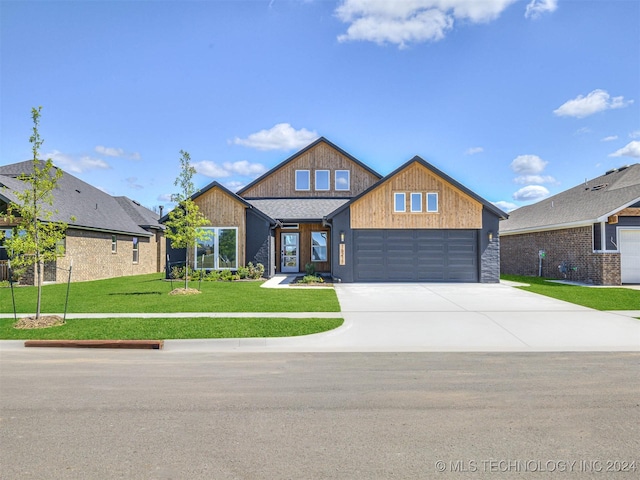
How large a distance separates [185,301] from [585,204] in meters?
21.1

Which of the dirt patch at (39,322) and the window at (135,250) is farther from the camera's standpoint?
the window at (135,250)

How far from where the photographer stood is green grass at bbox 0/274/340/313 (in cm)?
1157

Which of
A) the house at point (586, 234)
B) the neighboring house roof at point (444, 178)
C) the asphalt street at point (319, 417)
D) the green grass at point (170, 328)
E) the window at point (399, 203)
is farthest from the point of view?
the window at point (399, 203)

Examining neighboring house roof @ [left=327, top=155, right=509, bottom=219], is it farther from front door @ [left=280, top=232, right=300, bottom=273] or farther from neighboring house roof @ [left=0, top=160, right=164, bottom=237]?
neighboring house roof @ [left=0, top=160, right=164, bottom=237]

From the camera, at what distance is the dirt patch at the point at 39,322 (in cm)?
925

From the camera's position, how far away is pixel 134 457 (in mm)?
3670

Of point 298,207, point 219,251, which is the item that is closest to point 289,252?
point 298,207

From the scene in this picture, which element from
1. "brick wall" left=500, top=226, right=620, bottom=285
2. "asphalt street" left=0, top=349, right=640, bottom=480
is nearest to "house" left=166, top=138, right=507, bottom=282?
"brick wall" left=500, top=226, right=620, bottom=285

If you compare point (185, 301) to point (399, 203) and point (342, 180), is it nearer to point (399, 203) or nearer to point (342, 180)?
point (399, 203)

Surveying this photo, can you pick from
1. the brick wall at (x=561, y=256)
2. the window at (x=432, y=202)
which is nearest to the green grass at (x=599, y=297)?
the brick wall at (x=561, y=256)

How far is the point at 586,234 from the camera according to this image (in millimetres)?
20078

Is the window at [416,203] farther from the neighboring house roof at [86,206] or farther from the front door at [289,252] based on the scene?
the neighboring house roof at [86,206]

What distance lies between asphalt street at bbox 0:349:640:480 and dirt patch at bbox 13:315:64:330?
257cm

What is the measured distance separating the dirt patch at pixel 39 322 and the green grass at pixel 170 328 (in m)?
0.18
